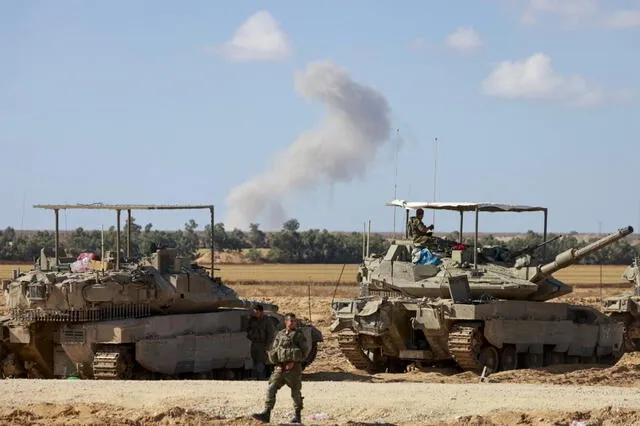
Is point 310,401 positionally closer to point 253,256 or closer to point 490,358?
point 490,358

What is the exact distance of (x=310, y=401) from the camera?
20.8m

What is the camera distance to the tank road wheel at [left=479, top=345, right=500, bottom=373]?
28916mm

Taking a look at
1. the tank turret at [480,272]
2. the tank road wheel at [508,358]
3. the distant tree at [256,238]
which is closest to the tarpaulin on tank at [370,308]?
the tank turret at [480,272]

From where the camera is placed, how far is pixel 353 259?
9744 centimetres

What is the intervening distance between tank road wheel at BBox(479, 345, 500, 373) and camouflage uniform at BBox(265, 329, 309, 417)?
400 inches

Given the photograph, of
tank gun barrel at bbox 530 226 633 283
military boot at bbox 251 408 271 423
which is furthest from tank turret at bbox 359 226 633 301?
military boot at bbox 251 408 271 423

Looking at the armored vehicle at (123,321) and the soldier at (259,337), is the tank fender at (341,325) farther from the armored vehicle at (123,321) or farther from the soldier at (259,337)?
the soldier at (259,337)

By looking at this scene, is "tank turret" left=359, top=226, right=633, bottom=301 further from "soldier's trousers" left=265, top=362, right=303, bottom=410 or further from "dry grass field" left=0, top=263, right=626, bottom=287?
"dry grass field" left=0, top=263, right=626, bottom=287

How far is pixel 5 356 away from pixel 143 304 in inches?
115

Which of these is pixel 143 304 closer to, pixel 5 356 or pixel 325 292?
pixel 5 356

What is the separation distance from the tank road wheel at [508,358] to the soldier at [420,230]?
2.92 metres

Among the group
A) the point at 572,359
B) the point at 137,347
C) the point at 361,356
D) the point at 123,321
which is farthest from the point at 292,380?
the point at 572,359

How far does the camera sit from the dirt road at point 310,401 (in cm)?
2002

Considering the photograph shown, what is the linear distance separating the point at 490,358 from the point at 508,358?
635mm
